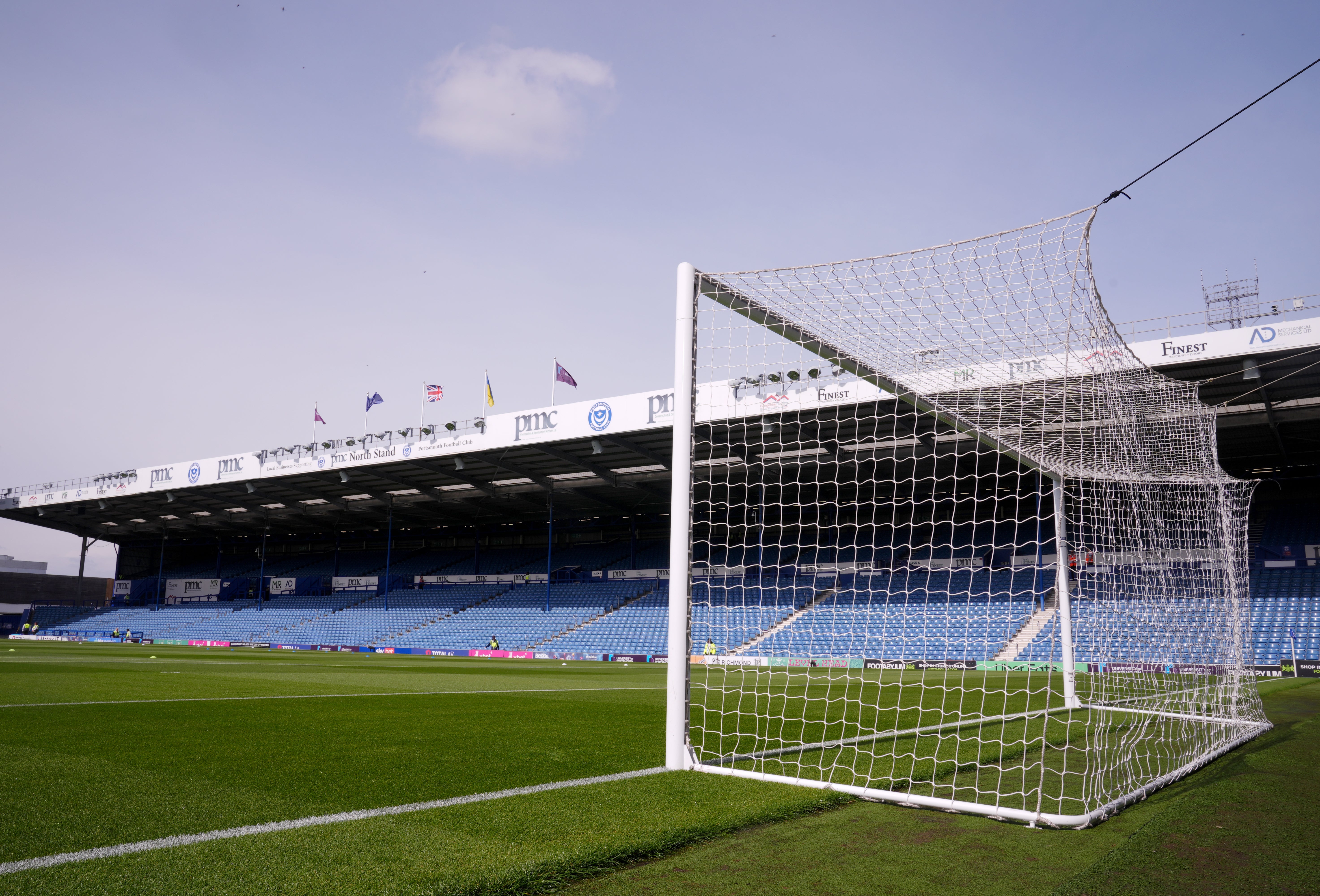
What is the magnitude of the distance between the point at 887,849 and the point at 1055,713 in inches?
246

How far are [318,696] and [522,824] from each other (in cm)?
770

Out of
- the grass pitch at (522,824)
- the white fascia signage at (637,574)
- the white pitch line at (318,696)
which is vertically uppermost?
the white fascia signage at (637,574)

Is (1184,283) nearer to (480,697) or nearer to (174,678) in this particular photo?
(480,697)

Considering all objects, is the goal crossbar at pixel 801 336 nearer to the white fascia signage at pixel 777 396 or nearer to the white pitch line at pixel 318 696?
the white fascia signage at pixel 777 396

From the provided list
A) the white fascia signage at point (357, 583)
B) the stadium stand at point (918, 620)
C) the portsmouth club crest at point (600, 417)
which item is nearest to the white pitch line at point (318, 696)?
the stadium stand at point (918, 620)

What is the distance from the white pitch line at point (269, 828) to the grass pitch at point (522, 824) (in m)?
0.06

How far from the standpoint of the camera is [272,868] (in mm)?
2832

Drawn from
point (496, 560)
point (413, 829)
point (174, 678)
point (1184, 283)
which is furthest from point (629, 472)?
point (413, 829)

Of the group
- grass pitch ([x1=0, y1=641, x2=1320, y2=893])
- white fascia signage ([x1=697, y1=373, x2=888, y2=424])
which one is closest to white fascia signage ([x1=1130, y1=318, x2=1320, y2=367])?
→ white fascia signage ([x1=697, y1=373, x2=888, y2=424])

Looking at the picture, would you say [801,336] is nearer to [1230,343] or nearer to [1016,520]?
[1016,520]

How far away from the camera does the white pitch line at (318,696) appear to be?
320 inches

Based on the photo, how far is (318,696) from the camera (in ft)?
33.3

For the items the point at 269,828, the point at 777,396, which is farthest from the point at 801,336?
the point at 777,396

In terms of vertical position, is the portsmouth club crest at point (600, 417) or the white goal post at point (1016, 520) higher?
the portsmouth club crest at point (600, 417)
